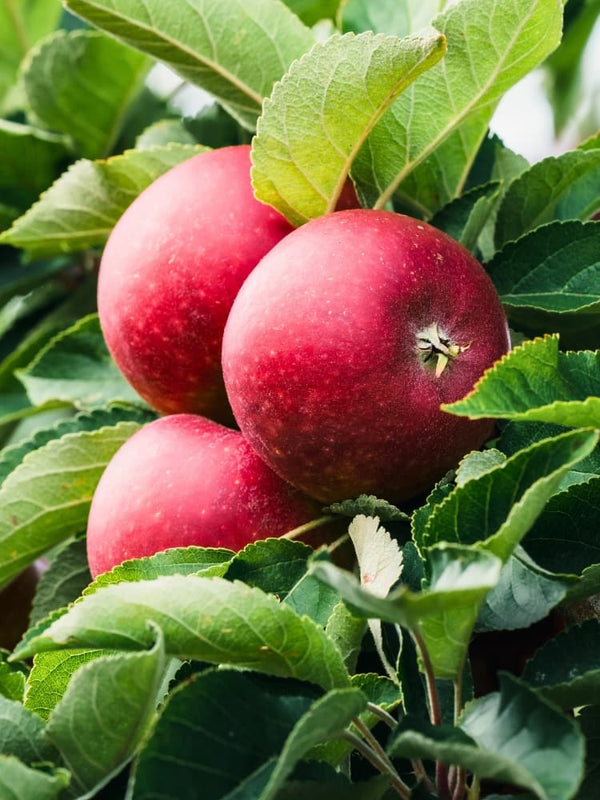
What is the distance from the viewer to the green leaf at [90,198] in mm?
737

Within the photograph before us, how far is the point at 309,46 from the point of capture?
678mm

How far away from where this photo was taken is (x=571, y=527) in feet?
1.66

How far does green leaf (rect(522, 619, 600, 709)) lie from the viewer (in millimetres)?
439

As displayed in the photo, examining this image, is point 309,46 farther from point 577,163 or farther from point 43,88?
point 43,88

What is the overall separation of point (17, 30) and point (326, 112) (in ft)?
2.72

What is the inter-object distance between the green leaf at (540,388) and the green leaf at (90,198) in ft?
1.10

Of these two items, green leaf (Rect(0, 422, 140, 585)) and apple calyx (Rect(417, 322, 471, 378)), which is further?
green leaf (Rect(0, 422, 140, 585))

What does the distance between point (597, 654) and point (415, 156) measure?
319mm

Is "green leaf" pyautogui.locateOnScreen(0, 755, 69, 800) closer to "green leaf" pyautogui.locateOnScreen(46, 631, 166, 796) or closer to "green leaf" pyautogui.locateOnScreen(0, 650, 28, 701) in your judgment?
"green leaf" pyautogui.locateOnScreen(46, 631, 166, 796)

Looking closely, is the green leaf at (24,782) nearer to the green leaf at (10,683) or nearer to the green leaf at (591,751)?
the green leaf at (10,683)

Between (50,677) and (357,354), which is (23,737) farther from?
(357,354)

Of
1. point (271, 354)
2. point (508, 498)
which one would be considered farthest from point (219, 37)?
point (508, 498)

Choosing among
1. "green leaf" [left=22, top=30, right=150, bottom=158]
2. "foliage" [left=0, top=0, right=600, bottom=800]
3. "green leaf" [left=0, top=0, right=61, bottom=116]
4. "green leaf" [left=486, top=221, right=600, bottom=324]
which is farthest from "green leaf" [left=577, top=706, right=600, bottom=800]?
"green leaf" [left=0, top=0, right=61, bottom=116]

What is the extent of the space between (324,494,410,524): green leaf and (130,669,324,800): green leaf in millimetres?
123
